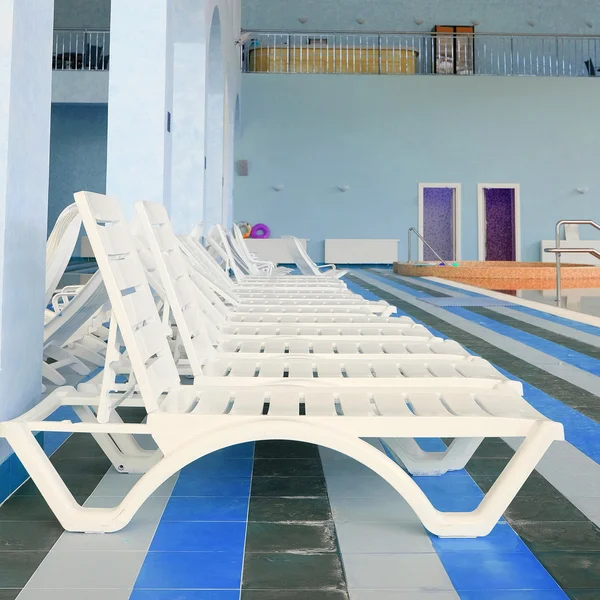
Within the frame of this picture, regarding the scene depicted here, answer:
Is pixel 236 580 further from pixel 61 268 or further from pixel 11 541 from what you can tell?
pixel 61 268

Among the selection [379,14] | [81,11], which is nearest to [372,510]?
[379,14]

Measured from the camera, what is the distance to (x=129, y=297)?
6.47ft

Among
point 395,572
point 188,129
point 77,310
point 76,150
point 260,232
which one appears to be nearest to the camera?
point 395,572

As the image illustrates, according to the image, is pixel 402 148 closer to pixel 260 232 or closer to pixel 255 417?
pixel 260 232

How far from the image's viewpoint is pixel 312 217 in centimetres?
1730

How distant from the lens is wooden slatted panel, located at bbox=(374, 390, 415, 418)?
5.77ft

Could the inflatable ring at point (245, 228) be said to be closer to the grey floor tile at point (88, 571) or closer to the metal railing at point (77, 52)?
the metal railing at point (77, 52)

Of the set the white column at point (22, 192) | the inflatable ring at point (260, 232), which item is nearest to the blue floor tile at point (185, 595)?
the white column at point (22, 192)

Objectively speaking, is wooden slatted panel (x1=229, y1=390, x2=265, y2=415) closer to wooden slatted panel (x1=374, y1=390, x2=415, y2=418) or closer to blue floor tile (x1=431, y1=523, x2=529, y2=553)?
wooden slatted panel (x1=374, y1=390, x2=415, y2=418)

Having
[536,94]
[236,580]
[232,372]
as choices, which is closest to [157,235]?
[232,372]

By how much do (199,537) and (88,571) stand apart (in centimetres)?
28

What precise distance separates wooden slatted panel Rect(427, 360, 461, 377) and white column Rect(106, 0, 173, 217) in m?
3.88

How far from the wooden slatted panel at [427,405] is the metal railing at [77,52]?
14.1 m

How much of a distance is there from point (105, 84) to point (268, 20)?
617 cm
